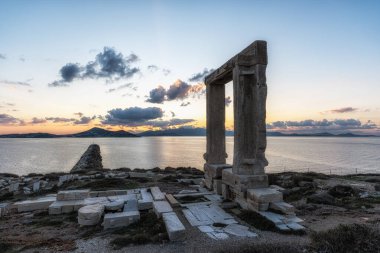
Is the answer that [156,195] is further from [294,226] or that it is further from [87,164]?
[87,164]

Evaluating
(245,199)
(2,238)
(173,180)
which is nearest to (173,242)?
(245,199)

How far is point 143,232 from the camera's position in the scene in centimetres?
811

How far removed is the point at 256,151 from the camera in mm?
10312

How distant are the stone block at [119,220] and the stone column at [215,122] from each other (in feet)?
18.8

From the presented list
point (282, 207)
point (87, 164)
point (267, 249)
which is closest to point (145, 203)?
point (282, 207)

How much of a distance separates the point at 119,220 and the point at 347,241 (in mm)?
6641

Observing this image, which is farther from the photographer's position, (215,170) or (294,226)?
(215,170)

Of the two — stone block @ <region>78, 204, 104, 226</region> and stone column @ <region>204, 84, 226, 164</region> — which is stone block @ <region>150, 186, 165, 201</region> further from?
stone column @ <region>204, 84, 226, 164</region>

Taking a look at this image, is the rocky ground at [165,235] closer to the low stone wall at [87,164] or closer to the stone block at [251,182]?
the stone block at [251,182]

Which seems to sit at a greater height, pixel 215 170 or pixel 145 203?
pixel 215 170

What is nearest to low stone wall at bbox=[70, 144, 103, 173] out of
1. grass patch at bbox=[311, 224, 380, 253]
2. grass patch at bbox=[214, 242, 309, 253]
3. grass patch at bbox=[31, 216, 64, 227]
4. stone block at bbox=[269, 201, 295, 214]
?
grass patch at bbox=[31, 216, 64, 227]

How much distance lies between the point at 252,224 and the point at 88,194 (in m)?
7.81

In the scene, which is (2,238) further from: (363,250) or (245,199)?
(363,250)

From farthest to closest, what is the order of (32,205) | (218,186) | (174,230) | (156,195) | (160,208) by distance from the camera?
(218,186) → (156,195) → (32,205) → (160,208) → (174,230)
